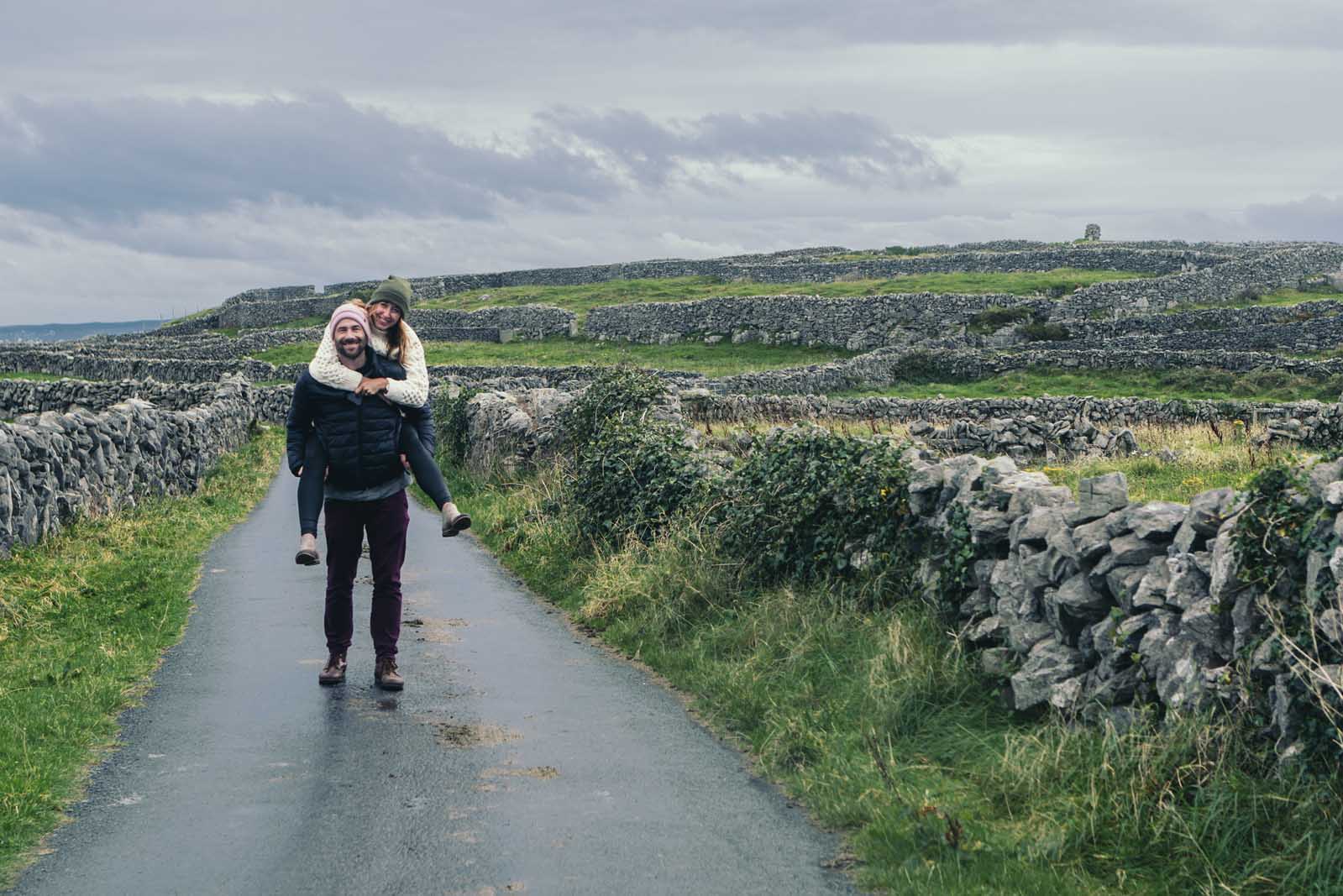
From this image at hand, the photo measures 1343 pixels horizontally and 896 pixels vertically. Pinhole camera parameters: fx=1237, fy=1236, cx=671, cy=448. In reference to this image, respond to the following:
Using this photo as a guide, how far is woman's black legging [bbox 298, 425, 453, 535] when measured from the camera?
894 centimetres

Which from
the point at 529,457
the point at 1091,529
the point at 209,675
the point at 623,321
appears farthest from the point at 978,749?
the point at 623,321

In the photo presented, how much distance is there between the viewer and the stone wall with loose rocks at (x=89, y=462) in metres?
15.7

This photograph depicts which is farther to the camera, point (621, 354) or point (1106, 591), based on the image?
point (621, 354)

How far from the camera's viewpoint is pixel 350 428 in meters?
8.82

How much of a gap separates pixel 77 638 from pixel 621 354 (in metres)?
30.8

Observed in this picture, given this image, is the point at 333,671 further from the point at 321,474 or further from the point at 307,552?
the point at 321,474

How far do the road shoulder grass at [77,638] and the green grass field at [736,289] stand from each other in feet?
133

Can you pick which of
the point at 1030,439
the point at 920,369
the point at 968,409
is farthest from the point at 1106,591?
the point at 920,369

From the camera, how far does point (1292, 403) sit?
26609mm

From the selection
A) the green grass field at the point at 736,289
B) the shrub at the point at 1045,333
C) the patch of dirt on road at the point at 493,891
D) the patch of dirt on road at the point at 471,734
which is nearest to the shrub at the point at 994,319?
the shrub at the point at 1045,333

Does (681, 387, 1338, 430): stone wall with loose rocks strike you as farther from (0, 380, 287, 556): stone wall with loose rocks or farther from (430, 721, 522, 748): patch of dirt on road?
(430, 721, 522, 748): patch of dirt on road

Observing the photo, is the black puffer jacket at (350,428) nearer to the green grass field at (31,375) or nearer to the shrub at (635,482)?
the shrub at (635,482)

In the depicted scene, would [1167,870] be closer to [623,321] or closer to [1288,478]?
[1288,478]

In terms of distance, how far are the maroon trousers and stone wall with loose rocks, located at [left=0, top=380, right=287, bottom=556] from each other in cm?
787
